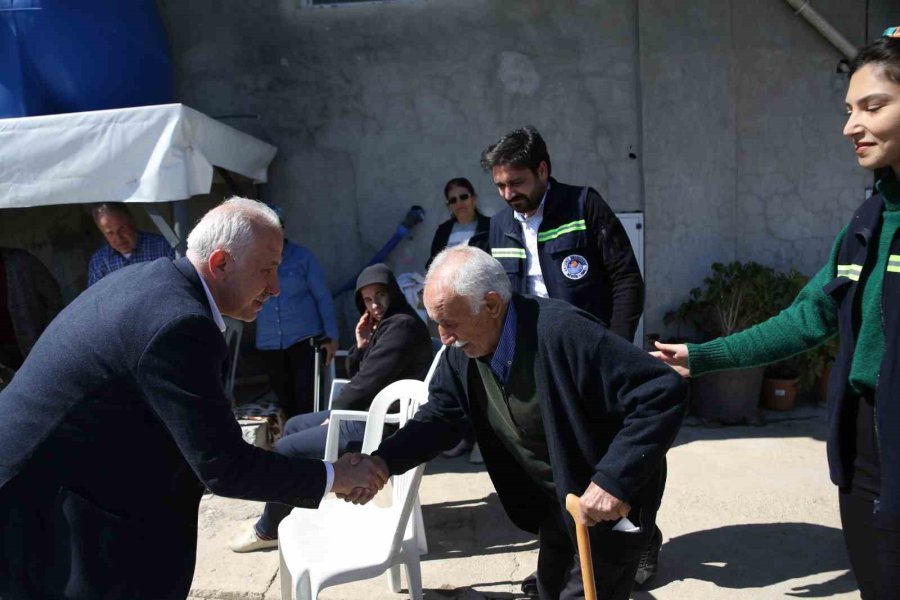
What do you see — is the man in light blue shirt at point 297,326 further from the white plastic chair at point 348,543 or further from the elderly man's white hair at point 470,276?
the elderly man's white hair at point 470,276

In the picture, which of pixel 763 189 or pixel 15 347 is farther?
pixel 763 189

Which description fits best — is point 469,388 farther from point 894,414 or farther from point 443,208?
point 443,208

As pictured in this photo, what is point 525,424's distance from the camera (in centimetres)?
227

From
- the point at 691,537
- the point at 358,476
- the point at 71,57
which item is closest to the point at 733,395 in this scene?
the point at 691,537

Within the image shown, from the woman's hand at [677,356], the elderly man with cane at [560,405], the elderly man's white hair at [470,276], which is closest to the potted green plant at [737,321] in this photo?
the woman's hand at [677,356]

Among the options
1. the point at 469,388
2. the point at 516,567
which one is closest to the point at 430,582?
the point at 516,567

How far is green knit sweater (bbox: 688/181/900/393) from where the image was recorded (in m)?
1.89

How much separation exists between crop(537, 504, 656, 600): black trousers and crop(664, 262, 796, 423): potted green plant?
3365 millimetres

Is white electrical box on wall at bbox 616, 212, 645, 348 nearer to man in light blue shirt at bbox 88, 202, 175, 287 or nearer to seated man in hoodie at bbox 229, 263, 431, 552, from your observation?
seated man in hoodie at bbox 229, 263, 431, 552

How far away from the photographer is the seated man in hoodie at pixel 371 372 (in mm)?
3742

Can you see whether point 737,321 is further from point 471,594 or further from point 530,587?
point 471,594

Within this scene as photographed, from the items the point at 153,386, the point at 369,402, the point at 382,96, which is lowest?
the point at 369,402

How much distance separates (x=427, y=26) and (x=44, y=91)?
284 centimetres

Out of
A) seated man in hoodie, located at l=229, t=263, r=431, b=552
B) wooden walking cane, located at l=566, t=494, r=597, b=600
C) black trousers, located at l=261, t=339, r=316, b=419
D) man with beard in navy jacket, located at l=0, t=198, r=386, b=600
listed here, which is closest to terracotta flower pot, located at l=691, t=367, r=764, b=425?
seated man in hoodie, located at l=229, t=263, r=431, b=552
